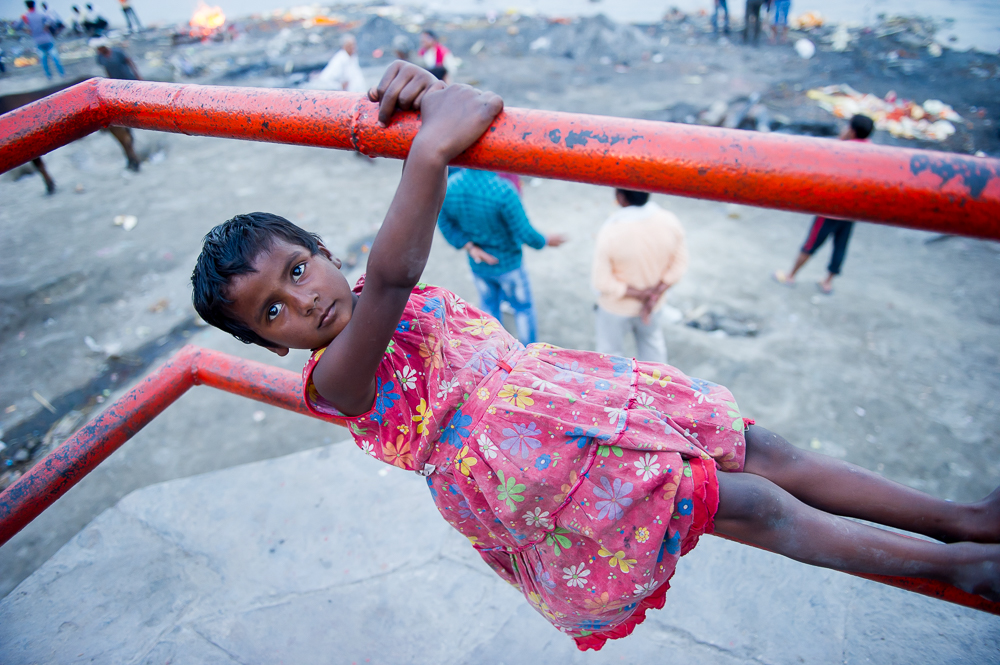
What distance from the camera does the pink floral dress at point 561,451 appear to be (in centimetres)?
101

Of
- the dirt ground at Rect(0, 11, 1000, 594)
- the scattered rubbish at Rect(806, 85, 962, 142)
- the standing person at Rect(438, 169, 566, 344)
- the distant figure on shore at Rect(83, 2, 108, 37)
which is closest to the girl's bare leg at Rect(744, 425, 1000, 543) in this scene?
the standing person at Rect(438, 169, 566, 344)

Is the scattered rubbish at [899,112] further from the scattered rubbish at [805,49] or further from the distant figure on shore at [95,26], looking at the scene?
the distant figure on shore at [95,26]

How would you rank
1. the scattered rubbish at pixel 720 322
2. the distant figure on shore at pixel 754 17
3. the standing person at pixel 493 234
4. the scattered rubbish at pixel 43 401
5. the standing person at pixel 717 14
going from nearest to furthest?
the standing person at pixel 493 234, the scattered rubbish at pixel 43 401, the scattered rubbish at pixel 720 322, the distant figure on shore at pixel 754 17, the standing person at pixel 717 14

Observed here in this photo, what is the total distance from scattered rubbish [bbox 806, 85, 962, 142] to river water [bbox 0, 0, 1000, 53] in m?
3.48

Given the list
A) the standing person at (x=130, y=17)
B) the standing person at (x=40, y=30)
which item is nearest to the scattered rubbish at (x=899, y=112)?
the standing person at (x=40, y=30)

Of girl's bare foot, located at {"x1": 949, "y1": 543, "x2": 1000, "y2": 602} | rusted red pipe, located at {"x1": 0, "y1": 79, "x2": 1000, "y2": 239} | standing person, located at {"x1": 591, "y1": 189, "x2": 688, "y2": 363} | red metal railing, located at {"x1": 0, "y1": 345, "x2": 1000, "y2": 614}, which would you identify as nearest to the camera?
rusted red pipe, located at {"x1": 0, "y1": 79, "x2": 1000, "y2": 239}

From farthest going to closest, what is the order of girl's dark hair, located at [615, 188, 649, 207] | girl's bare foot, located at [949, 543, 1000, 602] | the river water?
the river water → girl's dark hair, located at [615, 188, 649, 207] → girl's bare foot, located at [949, 543, 1000, 602]

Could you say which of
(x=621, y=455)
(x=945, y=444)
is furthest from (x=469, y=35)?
(x=621, y=455)

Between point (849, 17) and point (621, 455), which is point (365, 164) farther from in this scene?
point (849, 17)

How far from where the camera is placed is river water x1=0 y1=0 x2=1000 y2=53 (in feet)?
34.0

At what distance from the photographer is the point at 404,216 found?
2.70 ft

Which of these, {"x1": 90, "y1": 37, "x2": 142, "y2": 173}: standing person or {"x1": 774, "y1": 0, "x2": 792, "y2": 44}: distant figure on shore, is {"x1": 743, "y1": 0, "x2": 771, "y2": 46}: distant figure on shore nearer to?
{"x1": 774, "y1": 0, "x2": 792, "y2": 44}: distant figure on shore

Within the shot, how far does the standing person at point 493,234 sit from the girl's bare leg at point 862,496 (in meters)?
1.96

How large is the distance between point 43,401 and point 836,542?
489 centimetres
